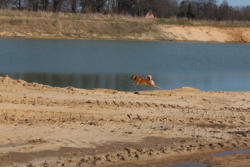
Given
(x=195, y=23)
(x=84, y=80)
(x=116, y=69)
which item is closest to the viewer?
(x=84, y=80)

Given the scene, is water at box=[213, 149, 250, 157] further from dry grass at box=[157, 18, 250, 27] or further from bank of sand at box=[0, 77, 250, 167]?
dry grass at box=[157, 18, 250, 27]

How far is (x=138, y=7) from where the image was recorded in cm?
6831

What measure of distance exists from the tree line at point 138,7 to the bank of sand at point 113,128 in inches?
2097

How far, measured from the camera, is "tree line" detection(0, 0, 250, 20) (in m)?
65.8

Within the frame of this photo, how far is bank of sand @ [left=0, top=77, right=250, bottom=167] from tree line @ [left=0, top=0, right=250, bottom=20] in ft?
175

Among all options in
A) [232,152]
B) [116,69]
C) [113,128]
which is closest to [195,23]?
[116,69]

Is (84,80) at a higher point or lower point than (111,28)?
lower

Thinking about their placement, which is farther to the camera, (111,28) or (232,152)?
(111,28)

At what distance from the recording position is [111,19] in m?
50.4

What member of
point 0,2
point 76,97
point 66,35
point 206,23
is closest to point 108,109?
point 76,97

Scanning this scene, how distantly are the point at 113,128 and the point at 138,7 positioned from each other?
60.3 metres

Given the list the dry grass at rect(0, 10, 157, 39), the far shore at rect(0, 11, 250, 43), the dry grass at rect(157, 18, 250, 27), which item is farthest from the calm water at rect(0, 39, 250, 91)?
the dry grass at rect(157, 18, 250, 27)

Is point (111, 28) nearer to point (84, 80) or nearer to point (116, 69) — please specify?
point (116, 69)

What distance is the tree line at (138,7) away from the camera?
2589 inches
